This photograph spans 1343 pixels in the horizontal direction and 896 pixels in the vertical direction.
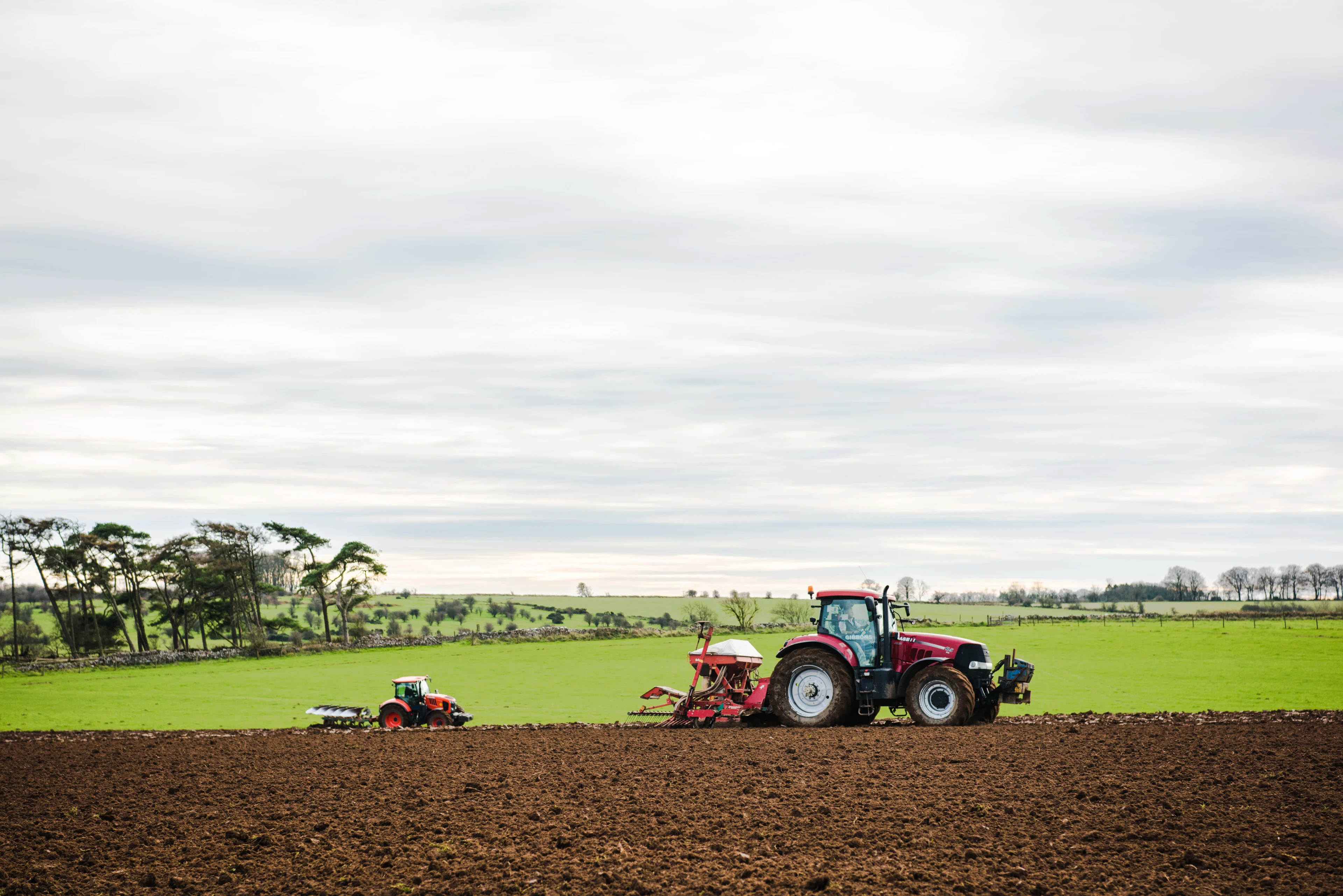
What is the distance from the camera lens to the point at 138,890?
9.81 m

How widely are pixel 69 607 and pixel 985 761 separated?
226ft

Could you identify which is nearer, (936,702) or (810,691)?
(936,702)

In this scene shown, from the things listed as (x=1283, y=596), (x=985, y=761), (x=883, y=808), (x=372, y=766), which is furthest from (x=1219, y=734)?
(x=1283, y=596)

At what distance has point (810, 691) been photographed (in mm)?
20406

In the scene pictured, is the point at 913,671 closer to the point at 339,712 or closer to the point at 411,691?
the point at 411,691

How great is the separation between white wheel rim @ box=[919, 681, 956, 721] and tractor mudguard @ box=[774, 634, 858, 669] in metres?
1.47

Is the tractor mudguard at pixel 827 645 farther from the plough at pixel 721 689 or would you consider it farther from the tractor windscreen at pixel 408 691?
the tractor windscreen at pixel 408 691

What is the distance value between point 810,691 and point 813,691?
0.23 ft

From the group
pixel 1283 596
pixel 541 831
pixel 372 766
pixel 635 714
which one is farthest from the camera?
pixel 1283 596

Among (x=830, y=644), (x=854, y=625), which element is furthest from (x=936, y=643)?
(x=830, y=644)

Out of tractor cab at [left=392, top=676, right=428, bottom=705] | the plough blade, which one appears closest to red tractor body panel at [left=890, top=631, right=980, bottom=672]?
tractor cab at [left=392, top=676, right=428, bottom=705]

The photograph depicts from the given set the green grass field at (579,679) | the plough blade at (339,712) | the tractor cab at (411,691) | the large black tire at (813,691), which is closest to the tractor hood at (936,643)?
the large black tire at (813,691)

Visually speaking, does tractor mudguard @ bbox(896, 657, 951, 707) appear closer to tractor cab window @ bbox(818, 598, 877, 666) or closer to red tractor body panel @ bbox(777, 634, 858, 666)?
tractor cab window @ bbox(818, 598, 877, 666)

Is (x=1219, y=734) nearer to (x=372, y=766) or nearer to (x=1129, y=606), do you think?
(x=372, y=766)
